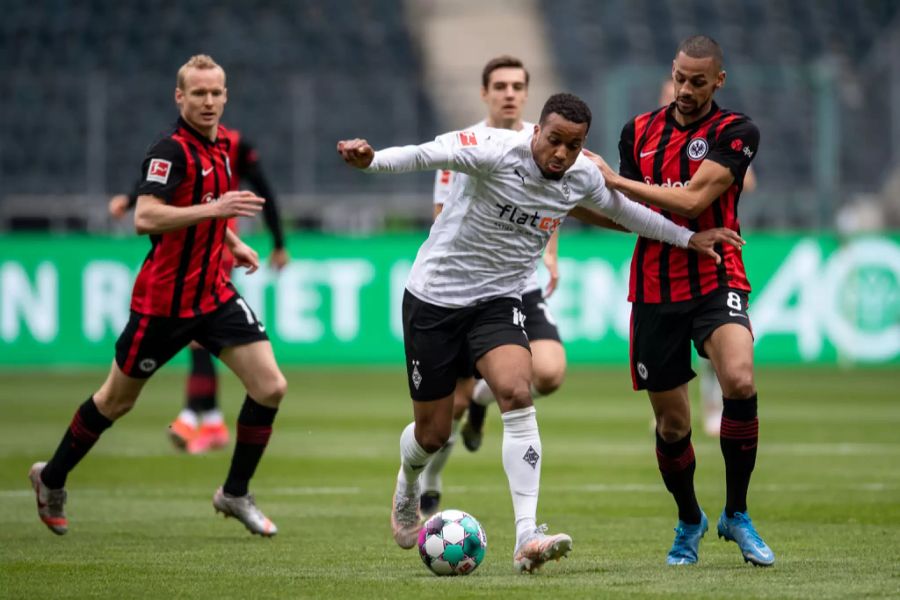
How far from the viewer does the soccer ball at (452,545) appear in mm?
6430

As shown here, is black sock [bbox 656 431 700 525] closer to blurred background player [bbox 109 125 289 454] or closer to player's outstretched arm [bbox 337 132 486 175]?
player's outstretched arm [bbox 337 132 486 175]

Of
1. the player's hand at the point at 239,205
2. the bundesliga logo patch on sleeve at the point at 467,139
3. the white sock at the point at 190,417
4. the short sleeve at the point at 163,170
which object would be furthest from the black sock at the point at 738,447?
the white sock at the point at 190,417

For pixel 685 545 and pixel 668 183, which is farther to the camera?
pixel 668 183

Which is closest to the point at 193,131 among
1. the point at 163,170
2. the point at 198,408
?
the point at 163,170

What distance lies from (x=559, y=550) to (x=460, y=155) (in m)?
1.71

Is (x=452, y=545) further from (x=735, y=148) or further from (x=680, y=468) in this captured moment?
(x=735, y=148)

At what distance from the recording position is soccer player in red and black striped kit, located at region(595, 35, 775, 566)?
6.74 meters

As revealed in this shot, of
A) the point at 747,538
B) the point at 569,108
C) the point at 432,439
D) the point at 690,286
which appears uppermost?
the point at 569,108

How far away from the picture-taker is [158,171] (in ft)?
25.9

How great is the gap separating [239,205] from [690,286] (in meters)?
2.21

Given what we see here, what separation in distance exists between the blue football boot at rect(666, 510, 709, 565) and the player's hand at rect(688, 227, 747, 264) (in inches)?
46.8

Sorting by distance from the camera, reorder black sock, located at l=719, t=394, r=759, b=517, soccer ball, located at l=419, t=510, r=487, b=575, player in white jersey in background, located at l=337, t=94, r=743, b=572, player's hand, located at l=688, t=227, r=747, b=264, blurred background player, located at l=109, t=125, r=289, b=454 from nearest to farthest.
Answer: soccer ball, located at l=419, t=510, r=487, b=575 < player in white jersey in background, located at l=337, t=94, r=743, b=572 < black sock, located at l=719, t=394, r=759, b=517 < player's hand, located at l=688, t=227, r=747, b=264 < blurred background player, located at l=109, t=125, r=289, b=454

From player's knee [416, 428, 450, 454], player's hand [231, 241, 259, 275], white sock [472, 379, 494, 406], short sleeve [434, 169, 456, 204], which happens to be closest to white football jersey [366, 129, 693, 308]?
player's knee [416, 428, 450, 454]

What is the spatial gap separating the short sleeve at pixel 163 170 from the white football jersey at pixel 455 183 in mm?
1377
